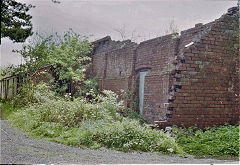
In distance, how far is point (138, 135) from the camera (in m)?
5.98

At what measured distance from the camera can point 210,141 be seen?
6.09 metres

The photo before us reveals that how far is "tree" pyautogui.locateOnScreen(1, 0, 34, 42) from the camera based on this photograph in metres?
3.72

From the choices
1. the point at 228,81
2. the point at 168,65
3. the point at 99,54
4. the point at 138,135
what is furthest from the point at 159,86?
the point at 99,54

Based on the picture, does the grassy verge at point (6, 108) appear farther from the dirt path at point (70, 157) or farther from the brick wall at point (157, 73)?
Result: the brick wall at point (157, 73)

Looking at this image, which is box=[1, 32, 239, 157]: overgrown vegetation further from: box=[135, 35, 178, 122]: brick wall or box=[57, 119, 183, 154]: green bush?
box=[135, 35, 178, 122]: brick wall

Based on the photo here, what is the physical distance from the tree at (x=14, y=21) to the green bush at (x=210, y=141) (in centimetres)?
407

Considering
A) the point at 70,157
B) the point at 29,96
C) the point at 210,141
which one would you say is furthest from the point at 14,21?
the point at 29,96

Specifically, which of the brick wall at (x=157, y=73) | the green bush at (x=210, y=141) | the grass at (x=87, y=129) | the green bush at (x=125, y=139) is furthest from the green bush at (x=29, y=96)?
the green bush at (x=210, y=141)

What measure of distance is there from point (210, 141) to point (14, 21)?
476 cm

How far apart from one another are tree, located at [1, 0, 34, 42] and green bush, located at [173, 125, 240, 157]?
407cm

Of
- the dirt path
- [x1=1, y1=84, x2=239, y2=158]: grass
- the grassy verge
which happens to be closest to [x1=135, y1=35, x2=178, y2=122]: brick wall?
[x1=1, y1=84, x2=239, y2=158]: grass

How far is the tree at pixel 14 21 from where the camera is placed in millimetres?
3723

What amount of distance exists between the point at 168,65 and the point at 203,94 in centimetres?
353

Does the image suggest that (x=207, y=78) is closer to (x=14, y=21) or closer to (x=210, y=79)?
(x=210, y=79)
